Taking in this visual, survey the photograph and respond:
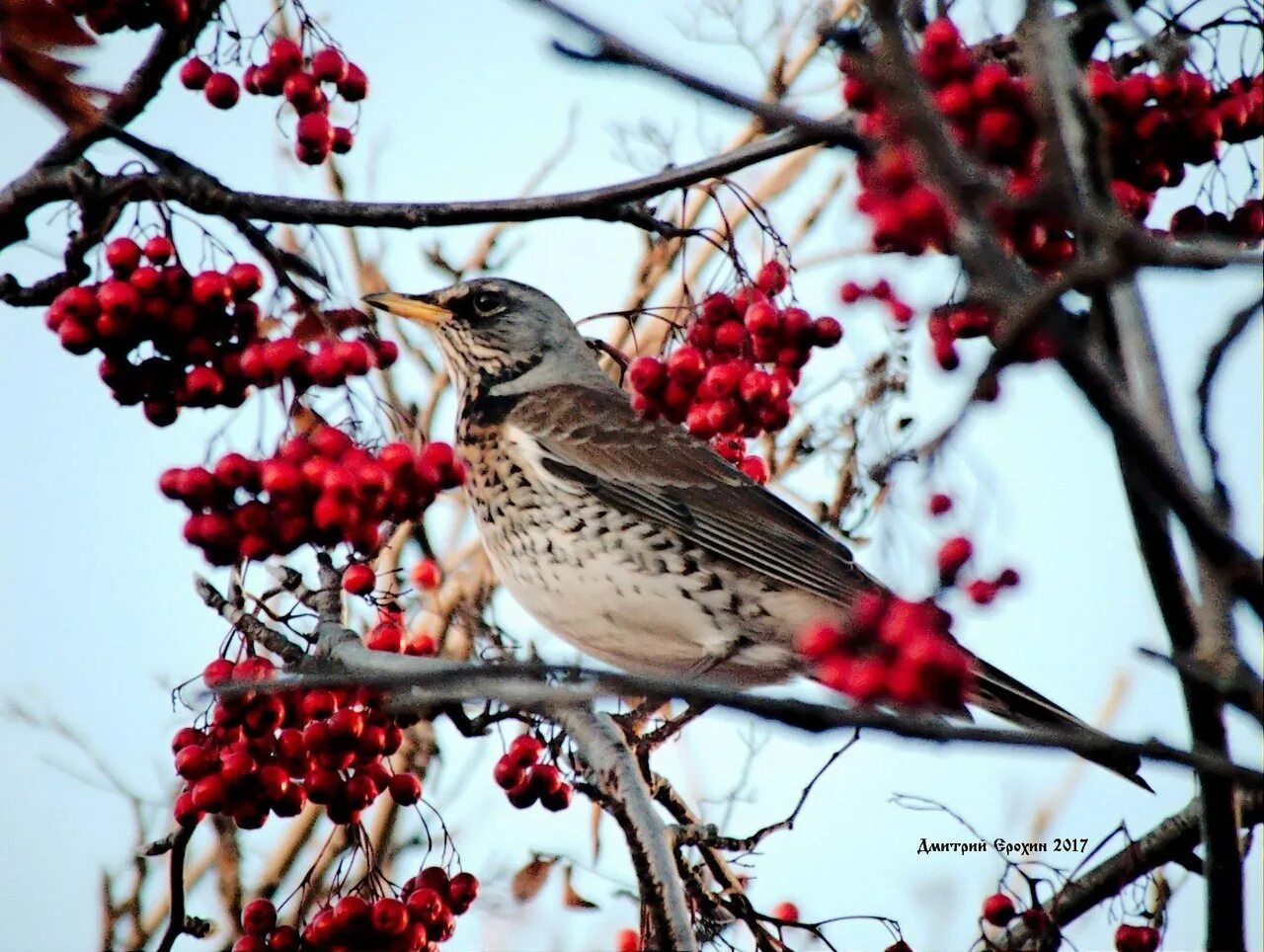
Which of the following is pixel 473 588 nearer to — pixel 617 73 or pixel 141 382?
pixel 141 382

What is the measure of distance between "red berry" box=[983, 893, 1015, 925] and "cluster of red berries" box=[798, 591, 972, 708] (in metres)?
1.52

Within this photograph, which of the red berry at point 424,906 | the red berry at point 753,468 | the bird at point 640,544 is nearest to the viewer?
the red berry at point 424,906

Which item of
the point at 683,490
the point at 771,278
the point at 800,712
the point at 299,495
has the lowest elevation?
the point at 800,712

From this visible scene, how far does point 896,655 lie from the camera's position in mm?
1673

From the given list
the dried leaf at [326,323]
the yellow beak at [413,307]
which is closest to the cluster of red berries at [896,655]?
the dried leaf at [326,323]

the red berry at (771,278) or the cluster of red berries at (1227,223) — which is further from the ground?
the red berry at (771,278)

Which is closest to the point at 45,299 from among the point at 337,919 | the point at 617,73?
the point at 337,919

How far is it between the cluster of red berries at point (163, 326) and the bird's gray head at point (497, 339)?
6.79ft

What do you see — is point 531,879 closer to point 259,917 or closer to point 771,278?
point 259,917

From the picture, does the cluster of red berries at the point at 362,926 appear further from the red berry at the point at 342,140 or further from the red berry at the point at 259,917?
the red berry at the point at 342,140

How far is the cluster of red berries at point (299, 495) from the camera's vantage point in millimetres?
2580

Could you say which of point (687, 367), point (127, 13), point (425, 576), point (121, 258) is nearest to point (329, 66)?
point (127, 13)

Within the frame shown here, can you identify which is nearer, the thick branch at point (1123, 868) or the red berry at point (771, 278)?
the thick branch at point (1123, 868)

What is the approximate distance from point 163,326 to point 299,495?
1.38ft
